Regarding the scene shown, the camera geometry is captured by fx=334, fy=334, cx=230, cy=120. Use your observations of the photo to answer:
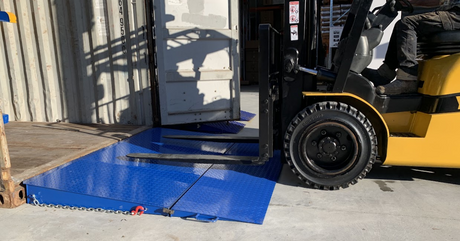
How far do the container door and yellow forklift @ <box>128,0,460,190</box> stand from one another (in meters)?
2.32

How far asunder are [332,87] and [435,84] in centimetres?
98

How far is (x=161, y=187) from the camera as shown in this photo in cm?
338

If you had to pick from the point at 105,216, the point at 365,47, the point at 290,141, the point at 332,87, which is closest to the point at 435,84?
the point at 365,47

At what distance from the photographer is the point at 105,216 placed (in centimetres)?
299

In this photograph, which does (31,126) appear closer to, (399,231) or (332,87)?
(332,87)

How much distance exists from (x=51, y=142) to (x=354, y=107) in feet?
13.4

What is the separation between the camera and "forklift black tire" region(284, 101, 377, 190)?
10.9 ft

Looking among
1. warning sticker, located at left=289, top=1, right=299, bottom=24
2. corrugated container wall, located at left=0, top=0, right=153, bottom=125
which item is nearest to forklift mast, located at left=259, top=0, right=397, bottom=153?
warning sticker, located at left=289, top=1, right=299, bottom=24

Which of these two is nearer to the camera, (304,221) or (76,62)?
(304,221)

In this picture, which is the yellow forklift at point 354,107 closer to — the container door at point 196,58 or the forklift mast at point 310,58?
the forklift mast at point 310,58

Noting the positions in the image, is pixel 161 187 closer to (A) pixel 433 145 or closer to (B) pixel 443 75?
(A) pixel 433 145

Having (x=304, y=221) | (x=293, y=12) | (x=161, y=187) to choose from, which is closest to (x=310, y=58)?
(x=293, y=12)

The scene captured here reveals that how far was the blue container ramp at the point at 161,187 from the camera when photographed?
299cm

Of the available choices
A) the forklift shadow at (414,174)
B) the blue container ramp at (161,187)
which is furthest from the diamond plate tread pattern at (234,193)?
the forklift shadow at (414,174)
